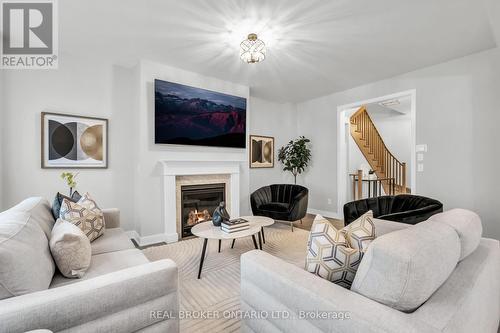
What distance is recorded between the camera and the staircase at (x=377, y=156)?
6000mm

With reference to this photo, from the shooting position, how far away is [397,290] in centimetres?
81

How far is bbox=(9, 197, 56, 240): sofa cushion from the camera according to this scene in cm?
154

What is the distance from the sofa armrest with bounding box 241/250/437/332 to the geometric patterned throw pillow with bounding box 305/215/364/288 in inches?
2.7

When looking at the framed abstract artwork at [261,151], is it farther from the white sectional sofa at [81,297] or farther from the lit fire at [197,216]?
the white sectional sofa at [81,297]

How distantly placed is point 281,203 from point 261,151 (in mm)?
1472

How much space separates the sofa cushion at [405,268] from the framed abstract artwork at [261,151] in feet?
13.8

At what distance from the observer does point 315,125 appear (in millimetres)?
5266

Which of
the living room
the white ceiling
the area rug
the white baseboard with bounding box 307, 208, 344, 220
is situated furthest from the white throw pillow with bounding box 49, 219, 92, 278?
the white baseboard with bounding box 307, 208, 344, 220

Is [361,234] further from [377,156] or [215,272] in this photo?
[377,156]

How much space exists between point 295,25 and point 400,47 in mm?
1516

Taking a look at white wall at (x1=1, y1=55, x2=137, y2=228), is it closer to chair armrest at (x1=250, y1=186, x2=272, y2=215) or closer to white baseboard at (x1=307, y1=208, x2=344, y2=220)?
chair armrest at (x1=250, y1=186, x2=272, y2=215)

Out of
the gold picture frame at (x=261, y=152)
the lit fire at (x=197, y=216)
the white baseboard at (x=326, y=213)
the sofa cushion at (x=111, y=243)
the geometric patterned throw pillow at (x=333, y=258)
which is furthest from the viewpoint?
the gold picture frame at (x=261, y=152)

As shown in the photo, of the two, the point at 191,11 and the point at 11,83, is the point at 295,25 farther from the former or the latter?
the point at 11,83

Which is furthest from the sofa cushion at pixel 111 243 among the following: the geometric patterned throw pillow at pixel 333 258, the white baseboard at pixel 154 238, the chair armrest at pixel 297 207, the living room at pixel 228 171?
the chair armrest at pixel 297 207
